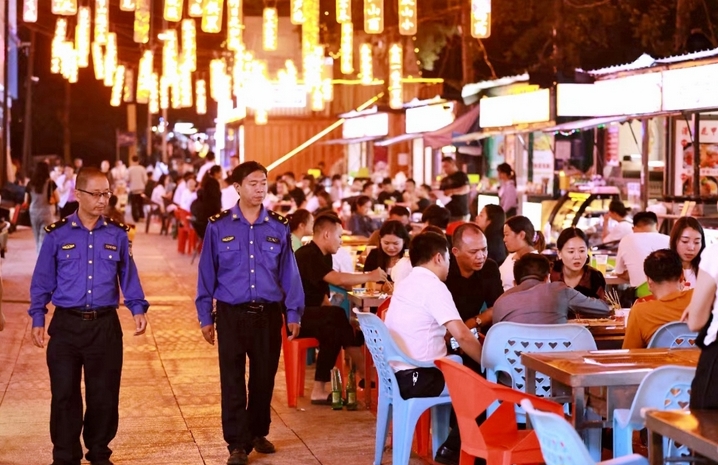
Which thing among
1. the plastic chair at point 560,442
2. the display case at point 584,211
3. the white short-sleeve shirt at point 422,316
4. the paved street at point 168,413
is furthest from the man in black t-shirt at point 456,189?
the plastic chair at point 560,442

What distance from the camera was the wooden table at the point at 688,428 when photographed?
4.09m

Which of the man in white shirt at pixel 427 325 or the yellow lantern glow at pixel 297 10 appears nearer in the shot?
the man in white shirt at pixel 427 325

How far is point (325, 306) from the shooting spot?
9.80 meters

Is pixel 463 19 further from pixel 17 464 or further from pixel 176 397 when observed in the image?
pixel 17 464

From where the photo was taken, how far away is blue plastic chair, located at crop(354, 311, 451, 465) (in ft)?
23.8

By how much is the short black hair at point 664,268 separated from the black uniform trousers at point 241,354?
244 cm

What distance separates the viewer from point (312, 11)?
19344mm

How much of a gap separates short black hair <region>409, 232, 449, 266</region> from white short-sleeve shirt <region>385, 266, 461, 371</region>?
7 centimetres

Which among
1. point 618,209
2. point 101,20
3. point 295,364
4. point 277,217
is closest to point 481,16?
point 618,209

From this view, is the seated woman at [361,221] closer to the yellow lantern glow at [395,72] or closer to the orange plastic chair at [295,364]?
the yellow lantern glow at [395,72]

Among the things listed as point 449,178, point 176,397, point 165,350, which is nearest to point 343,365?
point 176,397

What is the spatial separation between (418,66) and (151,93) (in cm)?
866

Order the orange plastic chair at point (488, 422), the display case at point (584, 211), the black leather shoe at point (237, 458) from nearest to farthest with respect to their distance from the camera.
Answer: the orange plastic chair at point (488, 422) → the black leather shoe at point (237, 458) → the display case at point (584, 211)

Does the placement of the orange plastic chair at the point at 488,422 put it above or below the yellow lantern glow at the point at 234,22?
below
